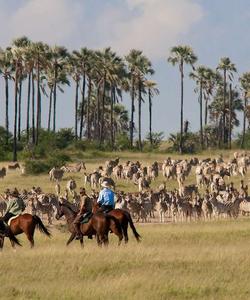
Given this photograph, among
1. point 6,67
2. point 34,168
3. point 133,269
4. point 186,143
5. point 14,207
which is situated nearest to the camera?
point 133,269

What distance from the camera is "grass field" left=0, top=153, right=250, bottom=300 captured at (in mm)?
18312

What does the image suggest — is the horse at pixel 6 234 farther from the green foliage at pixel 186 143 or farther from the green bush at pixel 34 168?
the green foliage at pixel 186 143

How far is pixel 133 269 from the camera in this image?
2170 cm

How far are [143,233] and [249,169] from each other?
35217 mm

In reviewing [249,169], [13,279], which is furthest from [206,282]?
[249,169]

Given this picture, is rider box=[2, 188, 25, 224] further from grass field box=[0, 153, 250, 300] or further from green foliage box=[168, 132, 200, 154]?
green foliage box=[168, 132, 200, 154]

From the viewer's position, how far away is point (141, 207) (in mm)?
42594

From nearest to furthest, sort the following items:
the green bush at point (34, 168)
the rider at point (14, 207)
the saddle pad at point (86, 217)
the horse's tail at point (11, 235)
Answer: the horse's tail at point (11, 235), the saddle pad at point (86, 217), the rider at point (14, 207), the green bush at point (34, 168)

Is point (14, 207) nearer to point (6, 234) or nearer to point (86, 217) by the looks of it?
point (6, 234)

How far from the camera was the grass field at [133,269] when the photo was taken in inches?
721

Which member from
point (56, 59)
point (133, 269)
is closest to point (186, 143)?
point (56, 59)

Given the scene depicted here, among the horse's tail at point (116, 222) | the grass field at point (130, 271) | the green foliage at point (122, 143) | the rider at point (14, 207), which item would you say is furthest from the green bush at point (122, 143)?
the horse's tail at point (116, 222)

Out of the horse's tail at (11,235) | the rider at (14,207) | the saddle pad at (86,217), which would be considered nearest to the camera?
the horse's tail at (11,235)

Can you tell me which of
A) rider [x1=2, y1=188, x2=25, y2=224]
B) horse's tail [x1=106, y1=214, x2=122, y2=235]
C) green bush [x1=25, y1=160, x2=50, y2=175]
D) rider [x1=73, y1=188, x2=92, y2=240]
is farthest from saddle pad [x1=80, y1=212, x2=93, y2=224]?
green bush [x1=25, y1=160, x2=50, y2=175]
